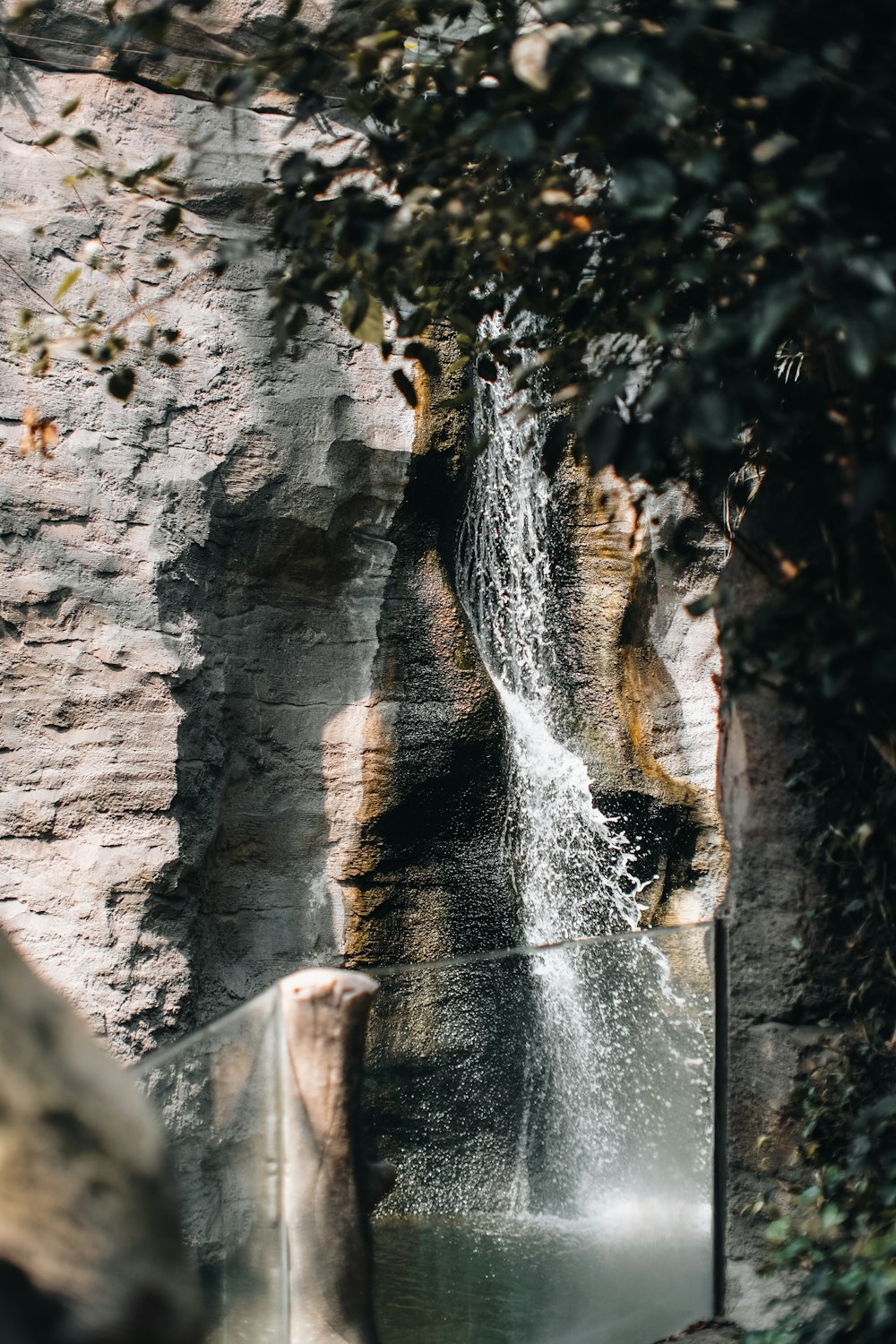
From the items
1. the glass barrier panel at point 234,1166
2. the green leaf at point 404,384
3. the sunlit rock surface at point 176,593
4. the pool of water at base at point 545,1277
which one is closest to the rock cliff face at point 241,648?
the sunlit rock surface at point 176,593

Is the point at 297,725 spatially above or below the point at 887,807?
above

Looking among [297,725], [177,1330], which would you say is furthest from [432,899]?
[177,1330]

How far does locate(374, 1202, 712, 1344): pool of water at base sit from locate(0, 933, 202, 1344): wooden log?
1.47m

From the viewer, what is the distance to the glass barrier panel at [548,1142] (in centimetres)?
260

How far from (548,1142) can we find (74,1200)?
6.39 feet

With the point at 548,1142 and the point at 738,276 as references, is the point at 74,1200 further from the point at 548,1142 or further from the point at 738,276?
the point at 548,1142

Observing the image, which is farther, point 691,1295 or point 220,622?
point 220,622

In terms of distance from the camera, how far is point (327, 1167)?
2346 millimetres

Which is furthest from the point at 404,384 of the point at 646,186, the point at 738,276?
the point at 646,186

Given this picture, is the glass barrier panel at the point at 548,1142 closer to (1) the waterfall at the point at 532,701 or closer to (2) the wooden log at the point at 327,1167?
(2) the wooden log at the point at 327,1167

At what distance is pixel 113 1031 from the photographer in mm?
4816

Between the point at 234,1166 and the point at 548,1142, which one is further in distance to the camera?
the point at 548,1142

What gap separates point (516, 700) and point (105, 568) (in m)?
2.13

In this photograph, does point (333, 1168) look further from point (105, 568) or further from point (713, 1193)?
point (105, 568)
